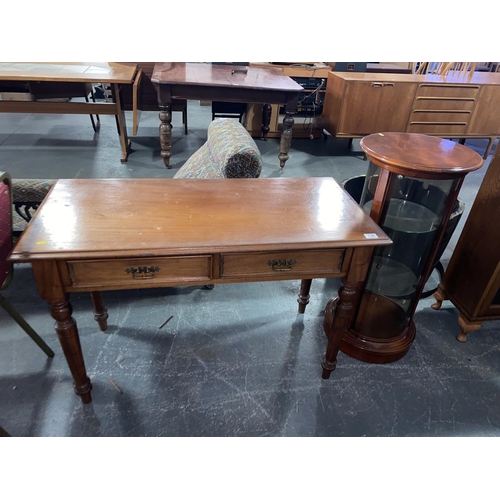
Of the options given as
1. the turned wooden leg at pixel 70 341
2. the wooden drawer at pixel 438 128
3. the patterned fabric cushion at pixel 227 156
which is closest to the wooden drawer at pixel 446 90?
the wooden drawer at pixel 438 128

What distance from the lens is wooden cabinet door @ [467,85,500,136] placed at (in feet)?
12.9

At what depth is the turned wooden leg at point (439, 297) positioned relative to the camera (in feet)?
6.87

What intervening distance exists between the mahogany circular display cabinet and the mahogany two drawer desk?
22cm

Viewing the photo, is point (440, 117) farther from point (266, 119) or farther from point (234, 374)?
point (234, 374)

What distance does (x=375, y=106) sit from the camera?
3871 mm

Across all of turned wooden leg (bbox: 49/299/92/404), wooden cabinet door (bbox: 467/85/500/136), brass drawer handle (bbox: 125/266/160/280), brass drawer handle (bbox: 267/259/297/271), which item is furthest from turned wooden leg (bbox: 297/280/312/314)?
wooden cabinet door (bbox: 467/85/500/136)

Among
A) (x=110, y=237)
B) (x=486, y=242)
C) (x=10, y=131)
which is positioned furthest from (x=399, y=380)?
(x=10, y=131)

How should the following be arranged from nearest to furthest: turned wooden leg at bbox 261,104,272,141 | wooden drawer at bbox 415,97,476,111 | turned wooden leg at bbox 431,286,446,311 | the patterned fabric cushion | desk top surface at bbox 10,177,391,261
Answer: desk top surface at bbox 10,177,391,261, the patterned fabric cushion, turned wooden leg at bbox 431,286,446,311, wooden drawer at bbox 415,97,476,111, turned wooden leg at bbox 261,104,272,141

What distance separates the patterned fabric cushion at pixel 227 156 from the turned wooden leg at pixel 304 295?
0.64 m

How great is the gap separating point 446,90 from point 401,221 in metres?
3.06

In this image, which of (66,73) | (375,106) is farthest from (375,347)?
(66,73)

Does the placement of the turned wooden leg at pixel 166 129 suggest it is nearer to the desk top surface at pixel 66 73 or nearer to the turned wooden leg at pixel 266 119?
the desk top surface at pixel 66 73

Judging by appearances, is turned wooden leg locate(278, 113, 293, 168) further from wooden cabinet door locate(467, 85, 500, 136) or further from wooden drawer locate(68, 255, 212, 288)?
wooden drawer locate(68, 255, 212, 288)
